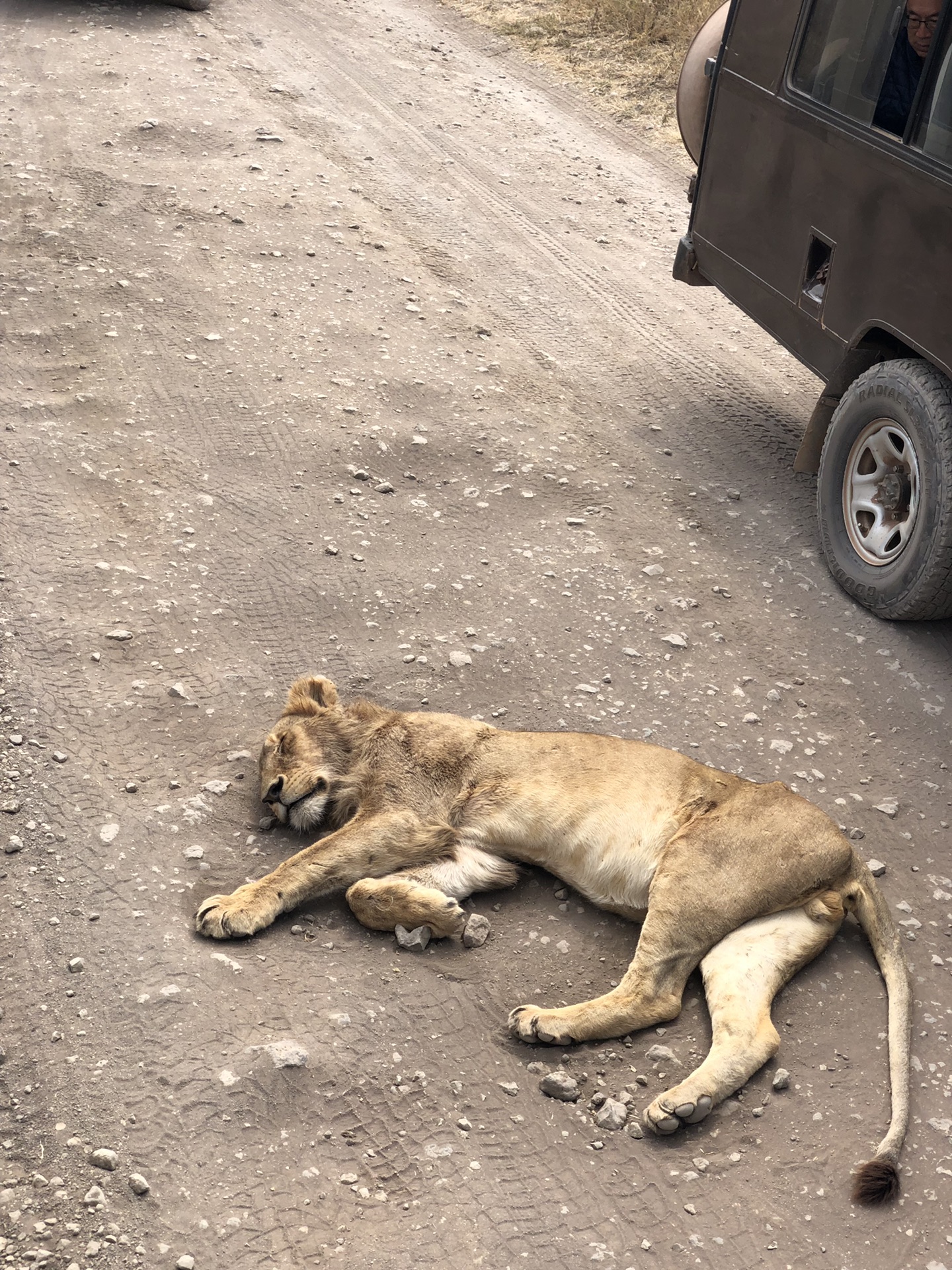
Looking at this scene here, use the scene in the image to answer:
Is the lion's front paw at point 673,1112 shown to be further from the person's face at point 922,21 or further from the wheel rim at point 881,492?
the person's face at point 922,21

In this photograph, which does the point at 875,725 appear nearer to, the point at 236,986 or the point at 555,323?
the point at 236,986

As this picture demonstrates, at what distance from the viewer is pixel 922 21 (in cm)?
484

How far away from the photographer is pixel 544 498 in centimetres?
606

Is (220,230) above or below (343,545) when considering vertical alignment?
above

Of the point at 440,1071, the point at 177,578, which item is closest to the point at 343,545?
the point at 177,578

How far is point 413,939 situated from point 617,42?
11321 millimetres

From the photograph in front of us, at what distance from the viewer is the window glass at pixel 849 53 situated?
16.6 ft

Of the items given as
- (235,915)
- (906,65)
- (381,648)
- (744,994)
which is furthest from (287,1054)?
(906,65)

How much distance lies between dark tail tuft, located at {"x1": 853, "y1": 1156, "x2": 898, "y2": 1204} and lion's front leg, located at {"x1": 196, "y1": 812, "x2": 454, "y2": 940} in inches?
60.6

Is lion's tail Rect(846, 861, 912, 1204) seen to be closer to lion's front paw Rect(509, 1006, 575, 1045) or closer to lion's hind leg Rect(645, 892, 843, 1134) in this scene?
lion's hind leg Rect(645, 892, 843, 1134)

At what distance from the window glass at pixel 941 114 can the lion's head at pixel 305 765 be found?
10.6 feet

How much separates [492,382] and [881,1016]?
14.6 feet

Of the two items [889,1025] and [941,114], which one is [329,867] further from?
[941,114]

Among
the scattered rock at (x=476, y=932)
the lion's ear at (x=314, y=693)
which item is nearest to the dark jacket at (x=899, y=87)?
the lion's ear at (x=314, y=693)
